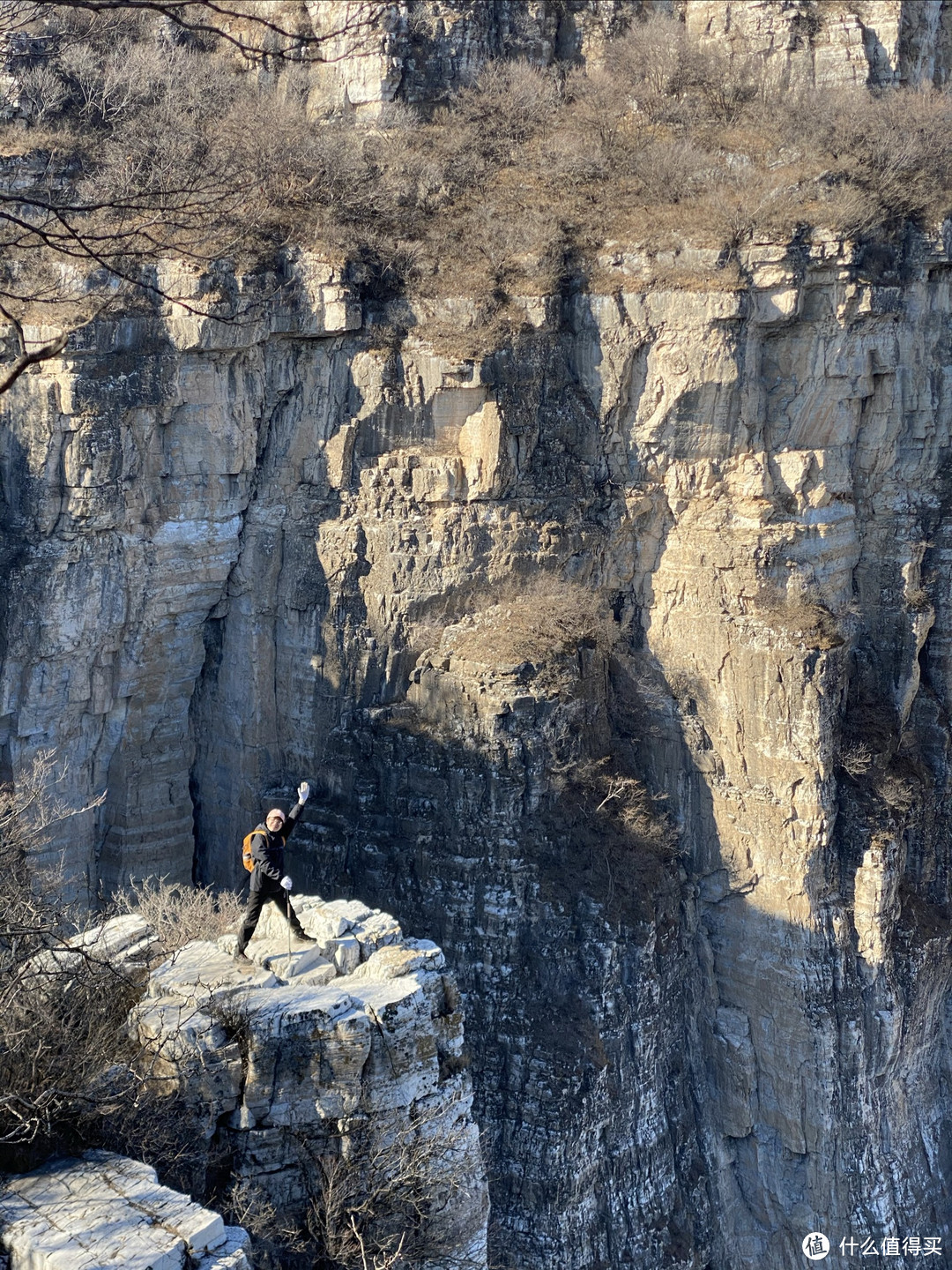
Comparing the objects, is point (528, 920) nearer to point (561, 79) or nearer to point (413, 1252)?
point (413, 1252)

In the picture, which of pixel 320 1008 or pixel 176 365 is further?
pixel 176 365

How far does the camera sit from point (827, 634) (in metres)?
18.4

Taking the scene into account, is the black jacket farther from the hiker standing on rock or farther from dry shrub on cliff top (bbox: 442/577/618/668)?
dry shrub on cliff top (bbox: 442/577/618/668)

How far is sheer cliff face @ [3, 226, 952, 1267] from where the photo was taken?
17297mm

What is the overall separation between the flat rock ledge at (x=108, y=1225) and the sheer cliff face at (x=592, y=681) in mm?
9041

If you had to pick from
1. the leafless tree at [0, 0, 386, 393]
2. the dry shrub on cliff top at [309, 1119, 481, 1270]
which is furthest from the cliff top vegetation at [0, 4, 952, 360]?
the dry shrub on cliff top at [309, 1119, 481, 1270]

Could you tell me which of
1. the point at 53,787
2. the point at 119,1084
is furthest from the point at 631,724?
the point at 119,1084

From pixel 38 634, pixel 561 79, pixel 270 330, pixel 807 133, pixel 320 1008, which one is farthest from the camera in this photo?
pixel 561 79

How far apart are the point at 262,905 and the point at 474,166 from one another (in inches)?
484

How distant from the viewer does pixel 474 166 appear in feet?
64.0

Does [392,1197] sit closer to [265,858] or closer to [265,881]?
[265,881]

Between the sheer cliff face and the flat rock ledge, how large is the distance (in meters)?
9.04

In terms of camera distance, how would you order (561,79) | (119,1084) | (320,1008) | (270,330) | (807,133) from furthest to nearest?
(561,79) < (807,133) < (270,330) < (320,1008) < (119,1084)

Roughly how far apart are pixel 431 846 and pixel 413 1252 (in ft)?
25.7
